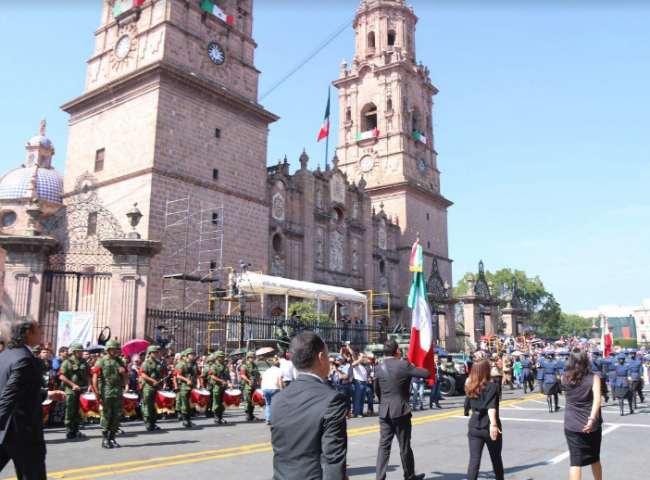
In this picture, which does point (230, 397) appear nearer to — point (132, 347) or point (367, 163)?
point (132, 347)

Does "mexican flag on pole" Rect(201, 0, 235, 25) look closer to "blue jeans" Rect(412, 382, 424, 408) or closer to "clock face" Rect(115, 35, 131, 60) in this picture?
"clock face" Rect(115, 35, 131, 60)

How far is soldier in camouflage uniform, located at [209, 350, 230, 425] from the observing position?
13461 mm

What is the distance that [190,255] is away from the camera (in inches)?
1110

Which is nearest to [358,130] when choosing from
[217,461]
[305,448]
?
[217,461]

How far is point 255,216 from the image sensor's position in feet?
105

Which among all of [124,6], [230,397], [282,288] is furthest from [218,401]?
[124,6]

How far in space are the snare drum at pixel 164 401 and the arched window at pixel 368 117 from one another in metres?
39.6

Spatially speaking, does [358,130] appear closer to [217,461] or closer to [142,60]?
[142,60]

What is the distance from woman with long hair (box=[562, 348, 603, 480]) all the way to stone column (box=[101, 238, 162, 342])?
1353cm

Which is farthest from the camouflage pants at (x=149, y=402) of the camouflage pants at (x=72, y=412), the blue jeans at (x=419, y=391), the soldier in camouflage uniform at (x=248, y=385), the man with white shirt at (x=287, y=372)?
the blue jeans at (x=419, y=391)

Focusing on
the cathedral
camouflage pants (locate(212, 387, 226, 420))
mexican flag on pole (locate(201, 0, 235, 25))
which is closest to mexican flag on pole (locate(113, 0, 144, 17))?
the cathedral

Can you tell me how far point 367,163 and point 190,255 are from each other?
23.7 meters

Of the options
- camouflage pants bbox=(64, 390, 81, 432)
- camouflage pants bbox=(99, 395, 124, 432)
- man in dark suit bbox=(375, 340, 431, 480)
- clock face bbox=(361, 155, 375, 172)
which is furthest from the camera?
clock face bbox=(361, 155, 375, 172)

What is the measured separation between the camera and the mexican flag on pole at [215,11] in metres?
31.3
